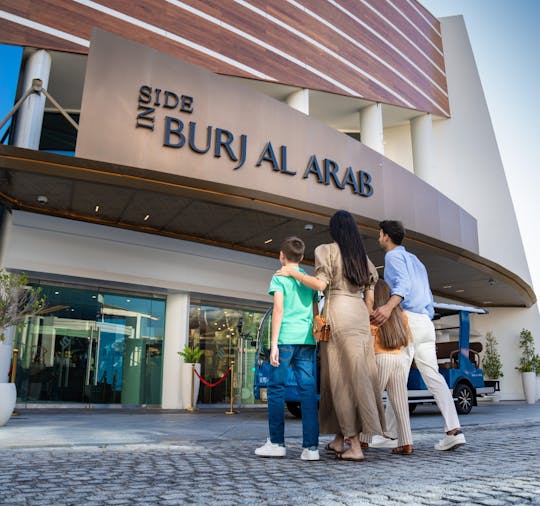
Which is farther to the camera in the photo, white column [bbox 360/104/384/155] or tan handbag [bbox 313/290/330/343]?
white column [bbox 360/104/384/155]

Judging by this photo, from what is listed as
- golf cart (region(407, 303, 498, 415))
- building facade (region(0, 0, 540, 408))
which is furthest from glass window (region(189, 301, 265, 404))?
golf cart (region(407, 303, 498, 415))

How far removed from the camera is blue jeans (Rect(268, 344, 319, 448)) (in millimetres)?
3693

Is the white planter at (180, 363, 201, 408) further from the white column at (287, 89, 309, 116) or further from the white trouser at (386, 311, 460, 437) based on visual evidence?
the white trouser at (386, 311, 460, 437)

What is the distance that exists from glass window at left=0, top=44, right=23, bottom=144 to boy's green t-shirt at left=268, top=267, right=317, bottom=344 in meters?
8.40

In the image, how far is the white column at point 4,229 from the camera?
9677mm

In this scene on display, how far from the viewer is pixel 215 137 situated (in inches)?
368

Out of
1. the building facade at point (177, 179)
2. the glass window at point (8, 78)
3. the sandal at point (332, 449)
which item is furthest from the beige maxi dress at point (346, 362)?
the glass window at point (8, 78)

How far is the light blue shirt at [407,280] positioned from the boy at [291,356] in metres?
0.75

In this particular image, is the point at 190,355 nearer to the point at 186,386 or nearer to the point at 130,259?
the point at 186,386

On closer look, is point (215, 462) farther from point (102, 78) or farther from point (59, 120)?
point (59, 120)

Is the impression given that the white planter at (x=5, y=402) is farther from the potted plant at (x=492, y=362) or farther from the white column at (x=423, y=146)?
the potted plant at (x=492, y=362)

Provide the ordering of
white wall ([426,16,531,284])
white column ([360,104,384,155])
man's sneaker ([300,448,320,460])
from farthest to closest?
white wall ([426,16,531,284]) → white column ([360,104,384,155]) → man's sneaker ([300,448,320,460])

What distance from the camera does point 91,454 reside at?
3.89 m

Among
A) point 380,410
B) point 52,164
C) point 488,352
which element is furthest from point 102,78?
point 488,352
